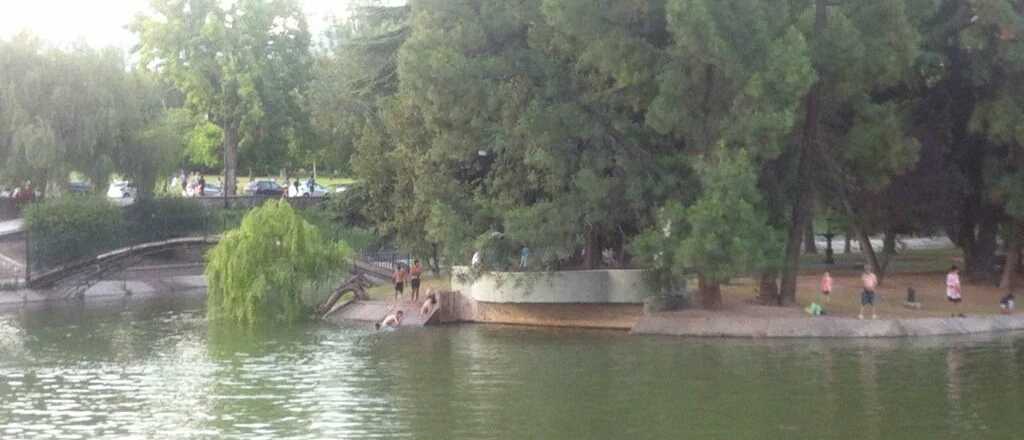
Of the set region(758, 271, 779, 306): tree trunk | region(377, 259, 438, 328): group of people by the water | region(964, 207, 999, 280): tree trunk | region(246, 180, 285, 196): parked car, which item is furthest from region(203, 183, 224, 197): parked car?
region(758, 271, 779, 306): tree trunk

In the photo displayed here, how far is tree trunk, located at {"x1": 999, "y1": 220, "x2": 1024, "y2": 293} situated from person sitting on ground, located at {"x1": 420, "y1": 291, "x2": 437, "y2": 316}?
19251 mm

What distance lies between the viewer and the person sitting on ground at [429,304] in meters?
45.4

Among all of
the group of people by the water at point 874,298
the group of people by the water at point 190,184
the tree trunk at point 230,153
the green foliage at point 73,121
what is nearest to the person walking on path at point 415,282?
the group of people by the water at point 874,298

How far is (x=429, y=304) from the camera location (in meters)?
45.6

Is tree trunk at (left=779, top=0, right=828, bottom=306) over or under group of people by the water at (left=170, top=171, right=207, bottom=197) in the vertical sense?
under

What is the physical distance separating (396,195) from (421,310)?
21.3 ft

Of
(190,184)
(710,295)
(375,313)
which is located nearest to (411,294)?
(375,313)

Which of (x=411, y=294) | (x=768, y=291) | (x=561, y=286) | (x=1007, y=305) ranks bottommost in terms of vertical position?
(x=1007, y=305)

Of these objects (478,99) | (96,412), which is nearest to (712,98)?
(478,99)

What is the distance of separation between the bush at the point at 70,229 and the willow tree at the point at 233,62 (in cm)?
1597

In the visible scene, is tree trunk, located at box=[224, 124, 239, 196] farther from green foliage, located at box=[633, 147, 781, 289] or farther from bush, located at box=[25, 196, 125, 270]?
green foliage, located at box=[633, 147, 781, 289]

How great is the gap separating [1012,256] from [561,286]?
16.4m

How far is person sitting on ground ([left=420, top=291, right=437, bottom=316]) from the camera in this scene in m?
45.4

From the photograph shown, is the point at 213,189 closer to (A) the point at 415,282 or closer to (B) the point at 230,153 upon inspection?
(B) the point at 230,153
